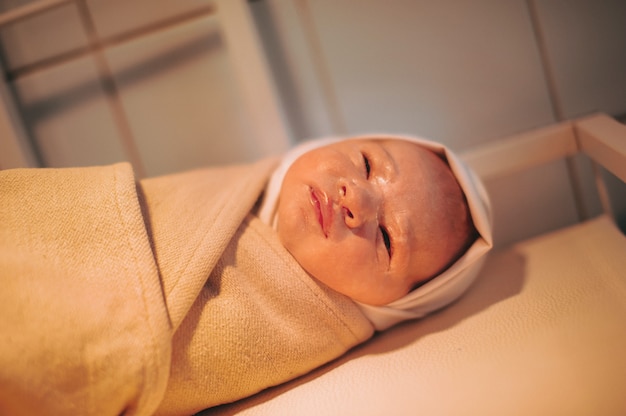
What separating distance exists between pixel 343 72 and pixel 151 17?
0.32 metres

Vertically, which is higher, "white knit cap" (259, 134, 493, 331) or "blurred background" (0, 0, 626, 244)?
"blurred background" (0, 0, 626, 244)

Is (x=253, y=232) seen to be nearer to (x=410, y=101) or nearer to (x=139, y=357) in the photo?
(x=139, y=357)

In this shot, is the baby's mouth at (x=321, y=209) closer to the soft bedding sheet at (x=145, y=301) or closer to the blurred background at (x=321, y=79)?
the soft bedding sheet at (x=145, y=301)

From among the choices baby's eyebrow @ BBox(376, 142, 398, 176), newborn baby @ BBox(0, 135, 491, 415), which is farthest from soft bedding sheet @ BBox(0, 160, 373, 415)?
baby's eyebrow @ BBox(376, 142, 398, 176)

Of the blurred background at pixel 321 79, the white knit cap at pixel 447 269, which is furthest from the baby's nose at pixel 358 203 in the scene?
the blurred background at pixel 321 79

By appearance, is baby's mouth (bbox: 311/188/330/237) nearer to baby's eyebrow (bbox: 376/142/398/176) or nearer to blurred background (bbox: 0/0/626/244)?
baby's eyebrow (bbox: 376/142/398/176)

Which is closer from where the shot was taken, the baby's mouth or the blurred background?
the baby's mouth

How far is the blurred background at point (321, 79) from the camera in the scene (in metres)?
0.79

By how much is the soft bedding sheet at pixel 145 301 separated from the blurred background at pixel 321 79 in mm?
243

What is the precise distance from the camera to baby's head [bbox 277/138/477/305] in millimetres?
542

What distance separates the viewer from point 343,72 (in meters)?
0.81

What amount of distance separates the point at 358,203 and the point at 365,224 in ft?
0.09

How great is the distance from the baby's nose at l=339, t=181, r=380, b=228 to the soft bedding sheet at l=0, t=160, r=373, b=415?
0.09 meters

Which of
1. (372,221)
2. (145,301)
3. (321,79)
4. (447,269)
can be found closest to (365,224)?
(372,221)
